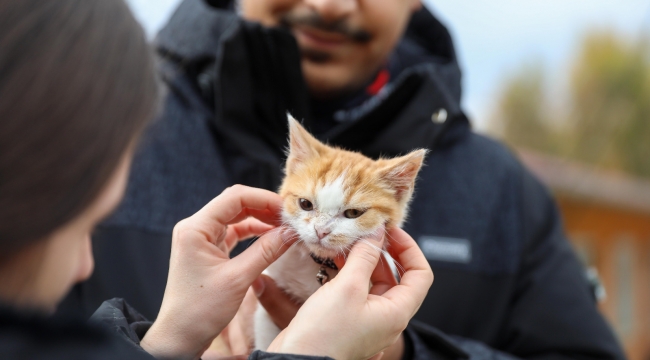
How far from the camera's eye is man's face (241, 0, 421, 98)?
7.77 feet

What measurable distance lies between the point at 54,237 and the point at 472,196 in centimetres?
195

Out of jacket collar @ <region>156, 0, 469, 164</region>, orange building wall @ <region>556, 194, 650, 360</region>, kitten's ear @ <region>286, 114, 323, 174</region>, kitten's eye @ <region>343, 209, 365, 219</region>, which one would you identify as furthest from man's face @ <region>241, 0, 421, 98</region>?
orange building wall @ <region>556, 194, 650, 360</region>

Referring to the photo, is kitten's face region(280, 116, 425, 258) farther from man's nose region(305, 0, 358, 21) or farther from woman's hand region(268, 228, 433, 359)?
man's nose region(305, 0, 358, 21)

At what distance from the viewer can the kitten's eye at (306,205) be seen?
172 cm

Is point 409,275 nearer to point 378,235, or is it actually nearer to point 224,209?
point 378,235

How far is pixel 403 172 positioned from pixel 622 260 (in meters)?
11.2

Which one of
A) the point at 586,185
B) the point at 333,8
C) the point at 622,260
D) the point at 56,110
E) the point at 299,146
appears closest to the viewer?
the point at 56,110

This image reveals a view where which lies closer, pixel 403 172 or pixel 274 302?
pixel 274 302

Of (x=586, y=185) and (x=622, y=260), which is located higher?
(x=586, y=185)

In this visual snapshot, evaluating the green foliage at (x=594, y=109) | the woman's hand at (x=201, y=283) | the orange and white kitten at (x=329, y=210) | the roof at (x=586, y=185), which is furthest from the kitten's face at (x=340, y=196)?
the green foliage at (x=594, y=109)

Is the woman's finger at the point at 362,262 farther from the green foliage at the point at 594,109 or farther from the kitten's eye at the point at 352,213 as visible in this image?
the green foliage at the point at 594,109

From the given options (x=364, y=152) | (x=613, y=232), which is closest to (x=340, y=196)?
(x=364, y=152)

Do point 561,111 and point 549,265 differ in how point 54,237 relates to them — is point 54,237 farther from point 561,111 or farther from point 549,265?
point 561,111

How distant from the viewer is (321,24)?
2.38 metres
